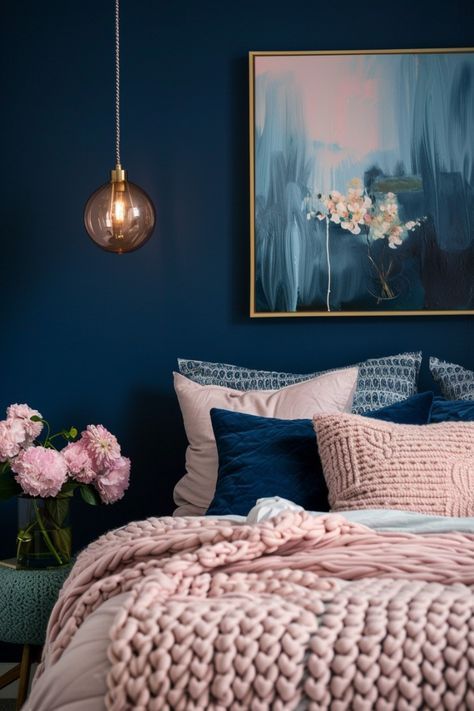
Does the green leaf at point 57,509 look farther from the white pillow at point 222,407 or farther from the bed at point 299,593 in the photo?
the bed at point 299,593

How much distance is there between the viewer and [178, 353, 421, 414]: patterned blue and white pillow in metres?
3.21

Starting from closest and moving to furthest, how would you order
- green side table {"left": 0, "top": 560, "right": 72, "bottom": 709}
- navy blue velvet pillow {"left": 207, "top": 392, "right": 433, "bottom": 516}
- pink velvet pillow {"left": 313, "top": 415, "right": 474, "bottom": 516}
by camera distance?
pink velvet pillow {"left": 313, "top": 415, "right": 474, "bottom": 516} < navy blue velvet pillow {"left": 207, "top": 392, "right": 433, "bottom": 516} < green side table {"left": 0, "top": 560, "right": 72, "bottom": 709}

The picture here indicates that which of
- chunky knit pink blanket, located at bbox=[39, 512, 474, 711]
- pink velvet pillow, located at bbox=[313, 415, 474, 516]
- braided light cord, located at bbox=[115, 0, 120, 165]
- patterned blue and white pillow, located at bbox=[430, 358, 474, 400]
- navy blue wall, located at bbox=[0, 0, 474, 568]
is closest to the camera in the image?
chunky knit pink blanket, located at bbox=[39, 512, 474, 711]

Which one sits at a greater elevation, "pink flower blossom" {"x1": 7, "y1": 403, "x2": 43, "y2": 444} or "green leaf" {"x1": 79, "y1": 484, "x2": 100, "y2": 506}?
"pink flower blossom" {"x1": 7, "y1": 403, "x2": 43, "y2": 444}

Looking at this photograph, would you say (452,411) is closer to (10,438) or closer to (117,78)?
(10,438)

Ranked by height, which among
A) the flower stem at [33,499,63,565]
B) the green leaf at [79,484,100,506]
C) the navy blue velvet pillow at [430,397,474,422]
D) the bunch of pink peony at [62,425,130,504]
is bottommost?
the flower stem at [33,499,63,565]

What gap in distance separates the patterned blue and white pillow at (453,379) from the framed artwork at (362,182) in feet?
1.02

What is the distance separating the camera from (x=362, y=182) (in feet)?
11.7

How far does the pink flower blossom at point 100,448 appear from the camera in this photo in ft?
10.0

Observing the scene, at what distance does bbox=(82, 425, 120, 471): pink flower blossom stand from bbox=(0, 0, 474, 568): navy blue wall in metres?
0.53

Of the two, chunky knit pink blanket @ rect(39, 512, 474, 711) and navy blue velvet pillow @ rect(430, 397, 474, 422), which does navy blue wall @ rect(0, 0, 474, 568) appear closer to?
navy blue velvet pillow @ rect(430, 397, 474, 422)

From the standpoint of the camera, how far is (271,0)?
11.8 ft

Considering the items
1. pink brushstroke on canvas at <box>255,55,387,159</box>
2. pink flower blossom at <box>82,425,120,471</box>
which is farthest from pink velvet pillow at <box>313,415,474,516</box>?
pink brushstroke on canvas at <box>255,55,387,159</box>

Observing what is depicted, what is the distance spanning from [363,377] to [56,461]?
113 cm
